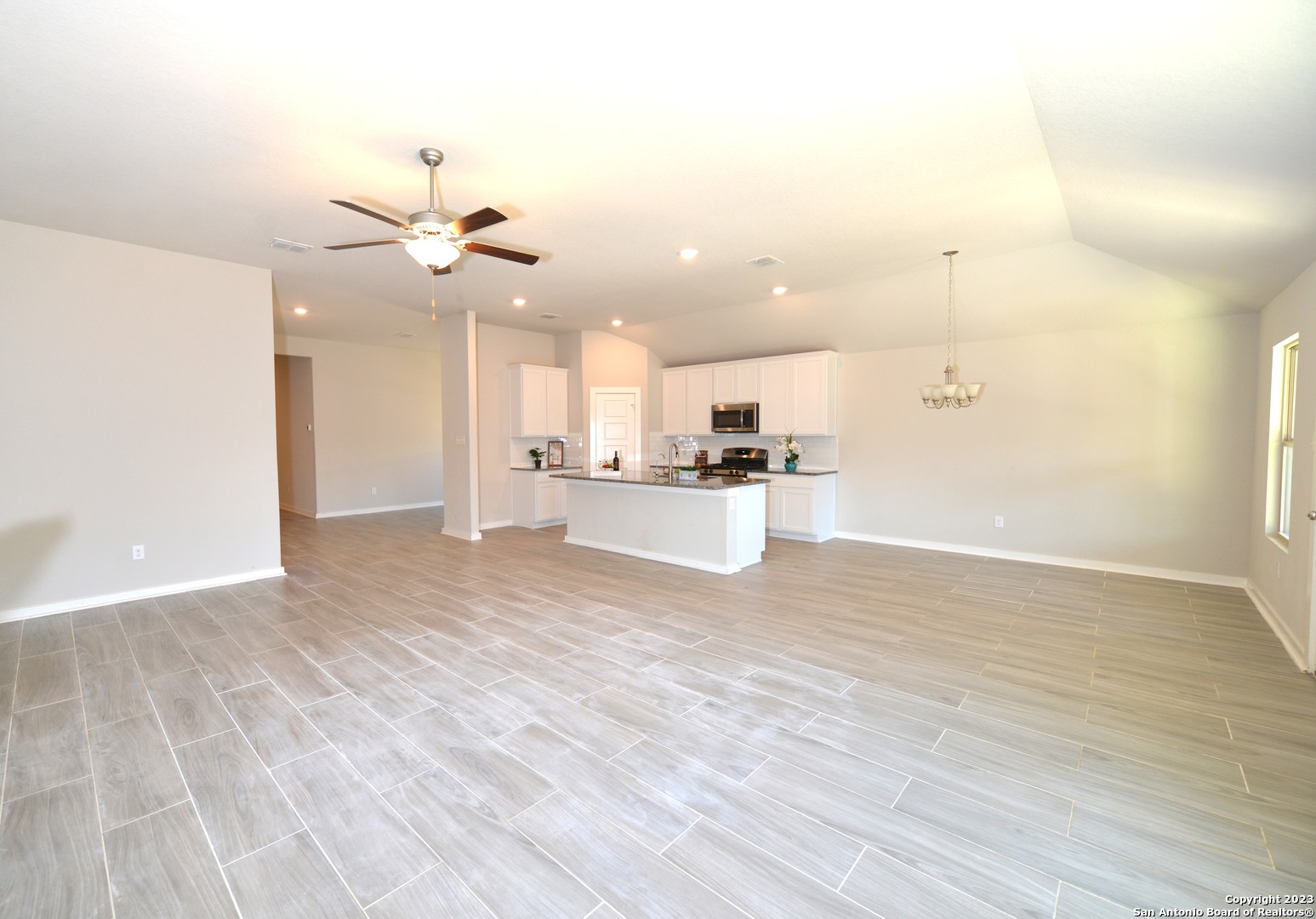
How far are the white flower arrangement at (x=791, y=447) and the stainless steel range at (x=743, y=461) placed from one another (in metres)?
0.32

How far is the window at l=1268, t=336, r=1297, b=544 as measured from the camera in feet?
13.4

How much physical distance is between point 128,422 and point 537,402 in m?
4.38

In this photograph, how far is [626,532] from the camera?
6191 mm

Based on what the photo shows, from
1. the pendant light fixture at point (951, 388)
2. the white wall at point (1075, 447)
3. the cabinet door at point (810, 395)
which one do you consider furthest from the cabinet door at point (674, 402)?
the pendant light fixture at point (951, 388)

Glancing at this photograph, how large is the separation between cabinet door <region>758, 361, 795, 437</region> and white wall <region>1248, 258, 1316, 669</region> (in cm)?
424

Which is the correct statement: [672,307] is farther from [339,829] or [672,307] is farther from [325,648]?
[339,829]

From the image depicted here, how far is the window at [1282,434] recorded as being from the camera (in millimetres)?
4082

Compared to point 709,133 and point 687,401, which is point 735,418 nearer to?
point 687,401

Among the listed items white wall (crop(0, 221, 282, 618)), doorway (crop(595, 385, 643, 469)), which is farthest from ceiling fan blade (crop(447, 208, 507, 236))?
doorway (crop(595, 385, 643, 469))

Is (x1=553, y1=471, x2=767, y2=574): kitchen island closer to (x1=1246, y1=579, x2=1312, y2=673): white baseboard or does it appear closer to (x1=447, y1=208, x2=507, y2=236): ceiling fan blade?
(x1=447, y1=208, x2=507, y2=236): ceiling fan blade

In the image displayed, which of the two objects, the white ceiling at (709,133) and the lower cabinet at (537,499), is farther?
the lower cabinet at (537,499)

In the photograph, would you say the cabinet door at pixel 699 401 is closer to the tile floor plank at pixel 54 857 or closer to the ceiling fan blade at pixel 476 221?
the ceiling fan blade at pixel 476 221

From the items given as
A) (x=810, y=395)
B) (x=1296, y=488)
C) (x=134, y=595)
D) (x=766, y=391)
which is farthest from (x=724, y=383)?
(x=134, y=595)

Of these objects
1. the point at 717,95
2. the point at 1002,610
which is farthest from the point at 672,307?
the point at 1002,610
